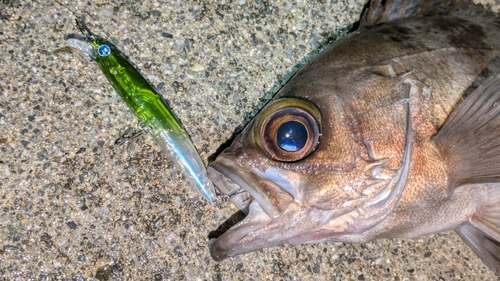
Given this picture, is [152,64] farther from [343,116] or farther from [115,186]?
[343,116]

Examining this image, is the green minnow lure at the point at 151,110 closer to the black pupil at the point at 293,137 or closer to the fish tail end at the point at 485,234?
the black pupil at the point at 293,137

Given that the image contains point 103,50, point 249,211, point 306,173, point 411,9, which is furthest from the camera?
point 411,9

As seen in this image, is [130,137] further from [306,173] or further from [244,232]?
[306,173]

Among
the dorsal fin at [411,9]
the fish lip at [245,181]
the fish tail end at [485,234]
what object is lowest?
the fish tail end at [485,234]

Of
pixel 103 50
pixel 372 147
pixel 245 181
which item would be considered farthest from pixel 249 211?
pixel 103 50

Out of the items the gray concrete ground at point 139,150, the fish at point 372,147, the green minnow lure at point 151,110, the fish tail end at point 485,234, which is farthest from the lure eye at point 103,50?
the fish tail end at point 485,234

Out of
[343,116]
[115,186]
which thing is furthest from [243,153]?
[115,186]

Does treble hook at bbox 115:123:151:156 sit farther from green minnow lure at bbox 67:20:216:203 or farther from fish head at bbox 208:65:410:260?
fish head at bbox 208:65:410:260
